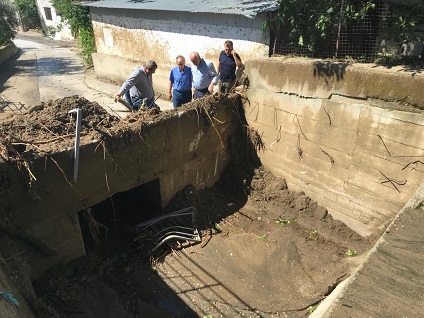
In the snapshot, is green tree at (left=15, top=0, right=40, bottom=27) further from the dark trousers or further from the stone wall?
the dark trousers

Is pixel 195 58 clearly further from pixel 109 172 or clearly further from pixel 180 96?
pixel 109 172

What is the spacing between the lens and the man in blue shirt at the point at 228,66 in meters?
8.21

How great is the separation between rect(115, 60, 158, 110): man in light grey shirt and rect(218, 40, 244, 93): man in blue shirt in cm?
177

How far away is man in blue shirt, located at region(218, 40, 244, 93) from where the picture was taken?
26.9ft

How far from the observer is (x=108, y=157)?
19.5 ft

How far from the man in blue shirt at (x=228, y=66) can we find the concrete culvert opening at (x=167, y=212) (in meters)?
0.51

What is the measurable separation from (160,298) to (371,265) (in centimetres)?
377

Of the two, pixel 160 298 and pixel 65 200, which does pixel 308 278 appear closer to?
pixel 160 298

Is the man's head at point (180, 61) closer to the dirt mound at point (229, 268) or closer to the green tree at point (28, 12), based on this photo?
the dirt mound at point (229, 268)

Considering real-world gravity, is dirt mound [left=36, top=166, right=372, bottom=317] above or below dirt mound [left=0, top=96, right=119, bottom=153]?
below

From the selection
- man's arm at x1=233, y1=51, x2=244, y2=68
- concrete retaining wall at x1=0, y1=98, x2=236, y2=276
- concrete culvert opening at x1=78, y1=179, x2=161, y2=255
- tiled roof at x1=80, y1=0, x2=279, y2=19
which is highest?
tiled roof at x1=80, y1=0, x2=279, y2=19

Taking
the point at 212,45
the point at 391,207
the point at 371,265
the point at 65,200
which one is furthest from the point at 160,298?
the point at 212,45

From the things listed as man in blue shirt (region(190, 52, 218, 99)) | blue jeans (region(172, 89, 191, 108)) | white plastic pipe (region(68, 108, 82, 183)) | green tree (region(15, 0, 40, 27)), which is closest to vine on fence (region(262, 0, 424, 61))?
man in blue shirt (region(190, 52, 218, 99))

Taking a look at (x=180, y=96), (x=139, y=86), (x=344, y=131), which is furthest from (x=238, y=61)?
(x=344, y=131)
